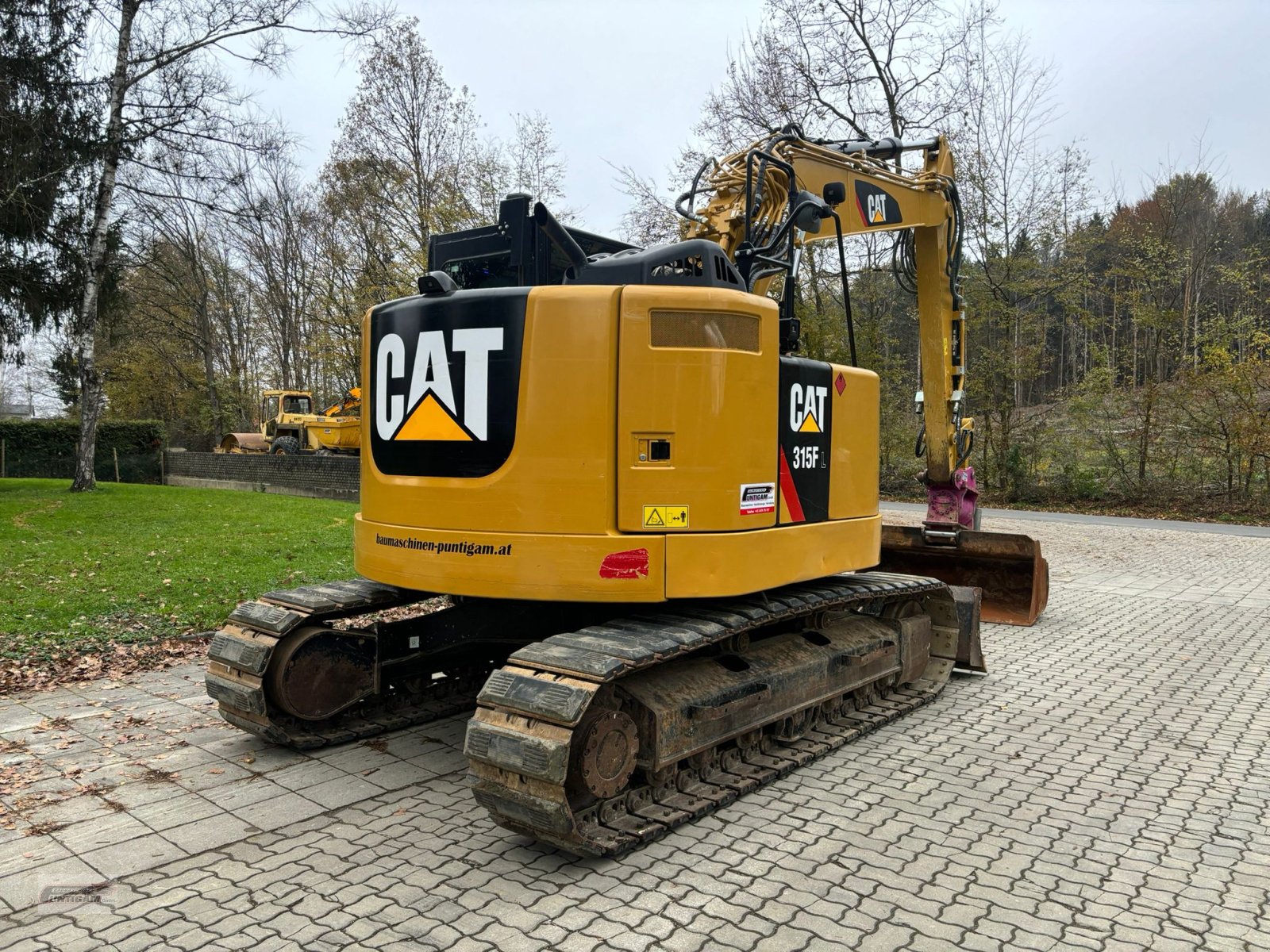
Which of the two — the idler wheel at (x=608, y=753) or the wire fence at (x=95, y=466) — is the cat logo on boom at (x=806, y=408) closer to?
the idler wheel at (x=608, y=753)

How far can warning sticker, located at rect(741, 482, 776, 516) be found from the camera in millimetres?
4266

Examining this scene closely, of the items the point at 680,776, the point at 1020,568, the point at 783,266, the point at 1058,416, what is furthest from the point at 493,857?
the point at 1058,416

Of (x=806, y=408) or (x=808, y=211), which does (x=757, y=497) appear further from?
(x=808, y=211)

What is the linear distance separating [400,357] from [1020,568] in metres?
6.74

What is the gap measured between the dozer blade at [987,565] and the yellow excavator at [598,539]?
3503mm

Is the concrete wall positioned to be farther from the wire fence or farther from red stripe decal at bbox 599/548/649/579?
red stripe decal at bbox 599/548/649/579

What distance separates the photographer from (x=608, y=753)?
144 inches

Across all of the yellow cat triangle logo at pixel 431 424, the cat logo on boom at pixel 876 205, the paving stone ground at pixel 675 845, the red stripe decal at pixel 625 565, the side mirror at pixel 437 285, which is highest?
the cat logo on boom at pixel 876 205

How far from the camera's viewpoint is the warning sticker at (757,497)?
4.27 metres

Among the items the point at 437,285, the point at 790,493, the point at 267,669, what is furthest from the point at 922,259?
the point at 267,669

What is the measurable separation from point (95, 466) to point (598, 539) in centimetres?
2870

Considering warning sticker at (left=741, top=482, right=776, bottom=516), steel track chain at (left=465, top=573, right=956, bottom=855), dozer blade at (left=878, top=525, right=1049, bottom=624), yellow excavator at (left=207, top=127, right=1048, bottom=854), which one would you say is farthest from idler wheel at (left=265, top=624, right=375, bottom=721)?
dozer blade at (left=878, top=525, right=1049, bottom=624)

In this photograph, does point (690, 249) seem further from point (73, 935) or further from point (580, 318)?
point (73, 935)

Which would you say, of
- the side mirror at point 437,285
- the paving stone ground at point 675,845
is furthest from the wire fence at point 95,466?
the side mirror at point 437,285
